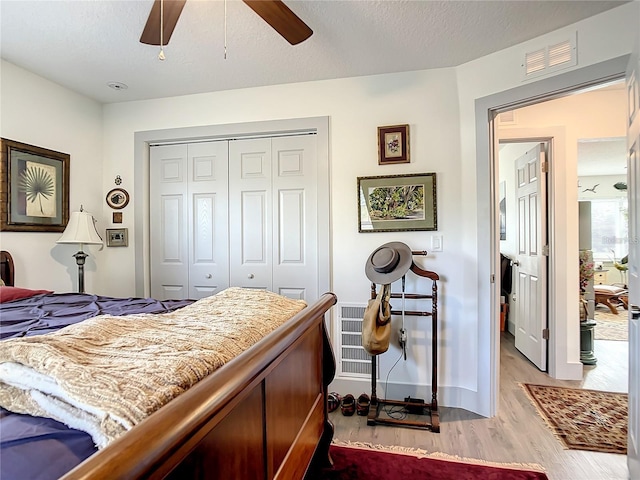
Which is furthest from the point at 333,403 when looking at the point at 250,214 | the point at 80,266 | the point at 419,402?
the point at 80,266

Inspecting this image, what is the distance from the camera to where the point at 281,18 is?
160 cm

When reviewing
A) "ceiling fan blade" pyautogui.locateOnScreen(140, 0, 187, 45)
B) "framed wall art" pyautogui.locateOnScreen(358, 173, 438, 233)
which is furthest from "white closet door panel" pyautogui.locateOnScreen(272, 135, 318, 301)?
"ceiling fan blade" pyautogui.locateOnScreen(140, 0, 187, 45)

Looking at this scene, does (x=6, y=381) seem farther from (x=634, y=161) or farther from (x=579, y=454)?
(x=579, y=454)

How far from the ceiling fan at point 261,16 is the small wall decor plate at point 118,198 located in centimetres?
176

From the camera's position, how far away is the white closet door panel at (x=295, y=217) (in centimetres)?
283

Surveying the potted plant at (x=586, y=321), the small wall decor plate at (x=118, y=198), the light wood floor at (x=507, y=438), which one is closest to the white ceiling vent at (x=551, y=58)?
the potted plant at (x=586, y=321)

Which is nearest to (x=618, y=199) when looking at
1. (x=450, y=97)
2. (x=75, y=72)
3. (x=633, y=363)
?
(x=450, y=97)

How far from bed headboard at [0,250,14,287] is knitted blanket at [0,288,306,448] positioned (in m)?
1.99

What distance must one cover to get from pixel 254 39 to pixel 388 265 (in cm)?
167

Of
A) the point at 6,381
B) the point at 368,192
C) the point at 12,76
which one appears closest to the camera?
the point at 6,381

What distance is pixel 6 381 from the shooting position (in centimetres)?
68

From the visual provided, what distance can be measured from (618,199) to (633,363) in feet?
24.5

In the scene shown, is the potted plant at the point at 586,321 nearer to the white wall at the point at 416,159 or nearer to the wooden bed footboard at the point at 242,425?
the white wall at the point at 416,159

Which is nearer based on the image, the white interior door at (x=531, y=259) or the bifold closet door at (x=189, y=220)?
the bifold closet door at (x=189, y=220)
